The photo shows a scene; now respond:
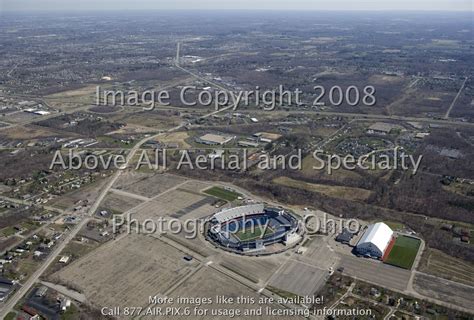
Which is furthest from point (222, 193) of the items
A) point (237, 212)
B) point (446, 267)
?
point (446, 267)

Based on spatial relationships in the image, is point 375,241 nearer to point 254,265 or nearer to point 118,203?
point 254,265

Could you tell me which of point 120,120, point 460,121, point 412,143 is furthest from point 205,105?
point 460,121

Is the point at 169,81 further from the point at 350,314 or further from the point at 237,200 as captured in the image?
the point at 350,314

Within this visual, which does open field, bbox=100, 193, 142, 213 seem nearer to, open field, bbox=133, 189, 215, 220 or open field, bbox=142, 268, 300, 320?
open field, bbox=133, 189, 215, 220

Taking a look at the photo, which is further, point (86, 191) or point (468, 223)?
point (86, 191)

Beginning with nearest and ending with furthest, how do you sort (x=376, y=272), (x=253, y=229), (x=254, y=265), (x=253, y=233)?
(x=376, y=272) < (x=254, y=265) < (x=253, y=233) < (x=253, y=229)

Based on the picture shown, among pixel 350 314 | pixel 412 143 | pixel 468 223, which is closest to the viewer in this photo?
pixel 350 314

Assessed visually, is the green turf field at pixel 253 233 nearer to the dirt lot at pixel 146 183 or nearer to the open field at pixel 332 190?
the open field at pixel 332 190
